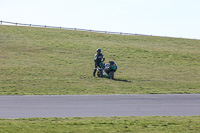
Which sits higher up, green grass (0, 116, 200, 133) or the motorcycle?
green grass (0, 116, 200, 133)

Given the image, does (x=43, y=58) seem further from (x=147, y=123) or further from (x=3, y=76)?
(x=147, y=123)

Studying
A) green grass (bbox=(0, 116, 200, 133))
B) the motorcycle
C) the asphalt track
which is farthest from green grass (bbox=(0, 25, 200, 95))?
green grass (bbox=(0, 116, 200, 133))

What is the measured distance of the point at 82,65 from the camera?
39.6 metres

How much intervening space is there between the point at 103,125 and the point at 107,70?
19251mm

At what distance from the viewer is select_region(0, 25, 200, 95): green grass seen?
2462 centimetres

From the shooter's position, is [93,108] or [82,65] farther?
[82,65]

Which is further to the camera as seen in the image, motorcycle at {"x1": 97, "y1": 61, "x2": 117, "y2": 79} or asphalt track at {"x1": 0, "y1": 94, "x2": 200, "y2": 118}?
motorcycle at {"x1": 97, "y1": 61, "x2": 117, "y2": 79}

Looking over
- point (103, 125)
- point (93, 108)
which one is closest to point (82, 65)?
point (93, 108)

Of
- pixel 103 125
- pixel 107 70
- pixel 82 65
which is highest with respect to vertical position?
pixel 103 125

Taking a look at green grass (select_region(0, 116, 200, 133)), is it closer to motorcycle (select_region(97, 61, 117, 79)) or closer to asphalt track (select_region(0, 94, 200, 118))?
asphalt track (select_region(0, 94, 200, 118))

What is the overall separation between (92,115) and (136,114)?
5.05 feet

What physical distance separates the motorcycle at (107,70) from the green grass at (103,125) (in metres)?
17.1

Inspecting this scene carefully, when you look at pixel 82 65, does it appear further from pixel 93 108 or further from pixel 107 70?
pixel 93 108

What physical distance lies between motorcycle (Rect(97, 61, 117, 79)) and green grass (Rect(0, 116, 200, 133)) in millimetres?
17081
